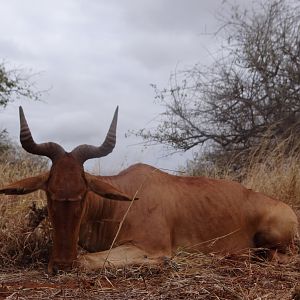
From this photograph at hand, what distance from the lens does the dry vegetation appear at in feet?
12.2

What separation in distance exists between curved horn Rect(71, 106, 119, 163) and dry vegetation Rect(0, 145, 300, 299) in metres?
0.77

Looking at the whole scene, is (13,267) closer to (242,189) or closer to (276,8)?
(242,189)

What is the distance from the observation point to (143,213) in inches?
217

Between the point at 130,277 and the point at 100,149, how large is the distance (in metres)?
1.24

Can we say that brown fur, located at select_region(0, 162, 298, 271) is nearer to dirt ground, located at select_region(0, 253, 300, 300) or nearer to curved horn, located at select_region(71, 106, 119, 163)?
curved horn, located at select_region(71, 106, 119, 163)

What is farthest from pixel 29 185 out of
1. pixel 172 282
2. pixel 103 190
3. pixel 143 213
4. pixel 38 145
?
pixel 172 282

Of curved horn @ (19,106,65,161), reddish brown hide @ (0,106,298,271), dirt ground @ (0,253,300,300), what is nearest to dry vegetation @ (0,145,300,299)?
dirt ground @ (0,253,300,300)

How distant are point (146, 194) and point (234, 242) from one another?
102 centimetres

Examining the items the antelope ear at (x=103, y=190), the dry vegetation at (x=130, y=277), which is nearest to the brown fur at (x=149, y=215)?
the antelope ear at (x=103, y=190)

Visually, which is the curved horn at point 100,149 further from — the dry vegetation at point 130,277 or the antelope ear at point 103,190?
the dry vegetation at point 130,277

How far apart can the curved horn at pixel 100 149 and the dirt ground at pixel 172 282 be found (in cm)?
96

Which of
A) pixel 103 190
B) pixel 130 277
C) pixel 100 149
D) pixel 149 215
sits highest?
pixel 100 149

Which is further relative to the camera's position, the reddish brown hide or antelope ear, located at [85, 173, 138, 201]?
antelope ear, located at [85, 173, 138, 201]

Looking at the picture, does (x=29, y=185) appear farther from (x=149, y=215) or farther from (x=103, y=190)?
(x=149, y=215)
